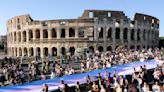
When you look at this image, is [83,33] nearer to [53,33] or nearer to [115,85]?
[53,33]

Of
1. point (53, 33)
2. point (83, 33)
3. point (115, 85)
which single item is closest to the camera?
point (115, 85)

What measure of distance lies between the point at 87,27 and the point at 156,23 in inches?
912

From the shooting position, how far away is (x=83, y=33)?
203 ft

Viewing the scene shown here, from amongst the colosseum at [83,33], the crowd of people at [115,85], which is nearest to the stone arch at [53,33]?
the colosseum at [83,33]

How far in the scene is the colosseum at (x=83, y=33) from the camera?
201ft

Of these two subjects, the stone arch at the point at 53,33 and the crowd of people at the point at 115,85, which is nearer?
the crowd of people at the point at 115,85

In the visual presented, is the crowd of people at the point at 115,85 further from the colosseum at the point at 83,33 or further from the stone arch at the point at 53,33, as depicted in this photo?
the stone arch at the point at 53,33

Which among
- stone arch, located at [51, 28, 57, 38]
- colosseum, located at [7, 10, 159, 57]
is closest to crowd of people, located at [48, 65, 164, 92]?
colosseum, located at [7, 10, 159, 57]

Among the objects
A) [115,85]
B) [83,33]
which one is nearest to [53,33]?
[83,33]

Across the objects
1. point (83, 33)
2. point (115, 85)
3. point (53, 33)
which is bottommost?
point (115, 85)

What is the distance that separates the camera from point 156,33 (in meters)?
76.8

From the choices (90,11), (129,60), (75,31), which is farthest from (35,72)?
(90,11)

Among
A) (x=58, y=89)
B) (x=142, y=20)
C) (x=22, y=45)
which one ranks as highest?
(x=142, y=20)

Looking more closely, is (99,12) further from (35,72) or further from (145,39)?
(35,72)
